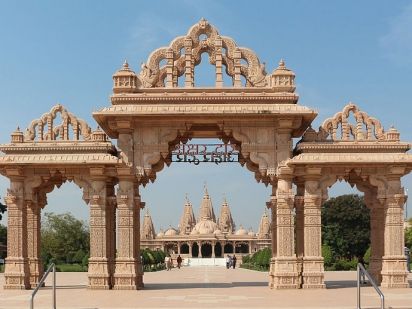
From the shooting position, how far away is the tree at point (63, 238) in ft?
182

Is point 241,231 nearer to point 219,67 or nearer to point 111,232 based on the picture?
point 111,232

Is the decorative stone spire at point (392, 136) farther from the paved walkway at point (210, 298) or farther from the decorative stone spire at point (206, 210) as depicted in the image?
the decorative stone spire at point (206, 210)

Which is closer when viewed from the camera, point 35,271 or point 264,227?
point 35,271

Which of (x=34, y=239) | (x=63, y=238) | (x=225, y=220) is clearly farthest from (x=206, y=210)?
(x=34, y=239)

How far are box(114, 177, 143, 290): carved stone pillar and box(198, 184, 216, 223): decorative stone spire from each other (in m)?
80.1

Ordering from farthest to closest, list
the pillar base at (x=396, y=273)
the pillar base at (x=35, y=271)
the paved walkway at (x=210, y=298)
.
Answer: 1. the pillar base at (x=35, y=271)
2. the pillar base at (x=396, y=273)
3. the paved walkway at (x=210, y=298)

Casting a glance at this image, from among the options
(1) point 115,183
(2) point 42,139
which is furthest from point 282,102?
(2) point 42,139

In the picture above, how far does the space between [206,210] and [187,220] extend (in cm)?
347

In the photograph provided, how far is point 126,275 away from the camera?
18688 mm

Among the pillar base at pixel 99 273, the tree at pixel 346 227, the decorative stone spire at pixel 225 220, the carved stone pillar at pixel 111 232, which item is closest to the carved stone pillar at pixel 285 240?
the carved stone pillar at pixel 111 232

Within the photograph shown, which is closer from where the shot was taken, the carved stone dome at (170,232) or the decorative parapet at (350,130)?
the decorative parapet at (350,130)

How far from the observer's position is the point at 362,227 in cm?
5500

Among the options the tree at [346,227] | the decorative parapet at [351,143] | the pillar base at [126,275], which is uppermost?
the decorative parapet at [351,143]

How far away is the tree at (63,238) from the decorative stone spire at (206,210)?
41718 millimetres
